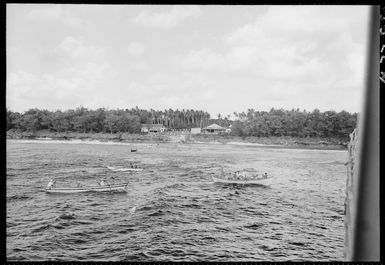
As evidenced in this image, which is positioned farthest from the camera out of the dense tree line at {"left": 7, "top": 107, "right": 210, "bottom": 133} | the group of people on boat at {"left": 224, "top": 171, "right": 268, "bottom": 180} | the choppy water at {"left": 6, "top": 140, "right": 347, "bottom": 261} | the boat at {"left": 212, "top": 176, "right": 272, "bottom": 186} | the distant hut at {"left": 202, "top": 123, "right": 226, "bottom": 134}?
the distant hut at {"left": 202, "top": 123, "right": 226, "bottom": 134}

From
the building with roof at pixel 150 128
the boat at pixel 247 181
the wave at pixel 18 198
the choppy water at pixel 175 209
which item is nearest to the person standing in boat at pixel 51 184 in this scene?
the choppy water at pixel 175 209

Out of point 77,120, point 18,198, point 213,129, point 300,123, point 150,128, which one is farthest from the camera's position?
point 213,129

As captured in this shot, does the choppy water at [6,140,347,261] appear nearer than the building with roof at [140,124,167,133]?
Yes

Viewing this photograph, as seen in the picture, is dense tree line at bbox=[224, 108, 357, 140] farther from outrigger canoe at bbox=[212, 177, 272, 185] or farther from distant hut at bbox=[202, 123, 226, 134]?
distant hut at bbox=[202, 123, 226, 134]

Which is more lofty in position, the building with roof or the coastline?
the building with roof

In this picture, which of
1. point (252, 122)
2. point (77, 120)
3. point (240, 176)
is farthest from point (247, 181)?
point (77, 120)

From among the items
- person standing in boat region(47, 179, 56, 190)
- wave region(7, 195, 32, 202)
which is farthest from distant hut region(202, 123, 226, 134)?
wave region(7, 195, 32, 202)

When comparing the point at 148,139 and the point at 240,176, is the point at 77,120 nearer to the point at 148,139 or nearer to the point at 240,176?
the point at 240,176

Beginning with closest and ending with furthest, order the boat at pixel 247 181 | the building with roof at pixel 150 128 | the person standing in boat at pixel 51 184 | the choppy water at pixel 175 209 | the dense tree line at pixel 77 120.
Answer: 1. the choppy water at pixel 175 209
2. the dense tree line at pixel 77 120
3. the person standing in boat at pixel 51 184
4. the boat at pixel 247 181
5. the building with roof at pixel 150 128

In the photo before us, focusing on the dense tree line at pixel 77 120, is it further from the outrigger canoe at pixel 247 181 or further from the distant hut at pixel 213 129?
the distant hut at pixel 213 129
